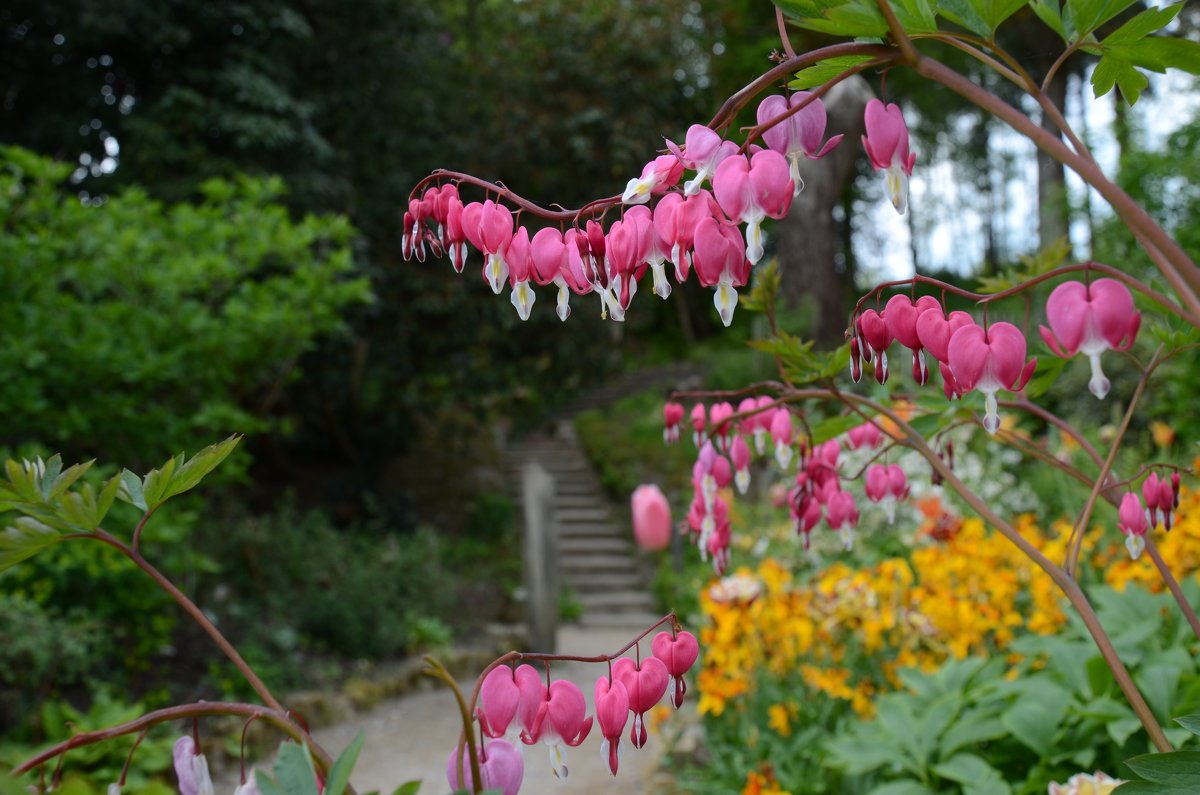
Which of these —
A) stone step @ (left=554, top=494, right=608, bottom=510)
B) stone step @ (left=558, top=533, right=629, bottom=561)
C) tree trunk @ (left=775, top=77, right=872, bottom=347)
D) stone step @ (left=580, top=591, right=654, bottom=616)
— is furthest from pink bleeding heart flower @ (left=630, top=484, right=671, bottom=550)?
tree trunk @ (left=775, top=77, right=872, bottom=347)

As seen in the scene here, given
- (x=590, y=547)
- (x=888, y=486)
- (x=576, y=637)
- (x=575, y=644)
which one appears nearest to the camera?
(x=888, y=486)

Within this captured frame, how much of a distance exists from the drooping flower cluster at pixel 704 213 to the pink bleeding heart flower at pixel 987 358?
0.48 ft

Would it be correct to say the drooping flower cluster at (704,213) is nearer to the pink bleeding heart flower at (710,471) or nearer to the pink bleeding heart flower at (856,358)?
the pink bleeding heart flower at (856,358)

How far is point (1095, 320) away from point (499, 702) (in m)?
0.63

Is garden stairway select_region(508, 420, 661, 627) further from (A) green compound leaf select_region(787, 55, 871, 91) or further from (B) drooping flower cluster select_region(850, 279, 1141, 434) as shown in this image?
(A) green compound leaf select_region(787, 55, 871, 91)

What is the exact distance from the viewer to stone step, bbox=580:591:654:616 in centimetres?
893

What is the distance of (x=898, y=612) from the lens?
122 inches

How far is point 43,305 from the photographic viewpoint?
4.36m

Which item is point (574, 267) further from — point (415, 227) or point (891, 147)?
point (891, 147)

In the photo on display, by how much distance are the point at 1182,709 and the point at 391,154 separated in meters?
8.05

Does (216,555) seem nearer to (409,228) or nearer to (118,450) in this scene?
(118,450)

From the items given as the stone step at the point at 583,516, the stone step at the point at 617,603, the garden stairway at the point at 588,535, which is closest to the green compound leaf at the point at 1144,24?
the garden stairway at the point at 588,535

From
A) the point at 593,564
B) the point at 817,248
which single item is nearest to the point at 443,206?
the point at 593,564

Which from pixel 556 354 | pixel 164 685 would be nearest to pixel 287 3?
pixel 556 354
